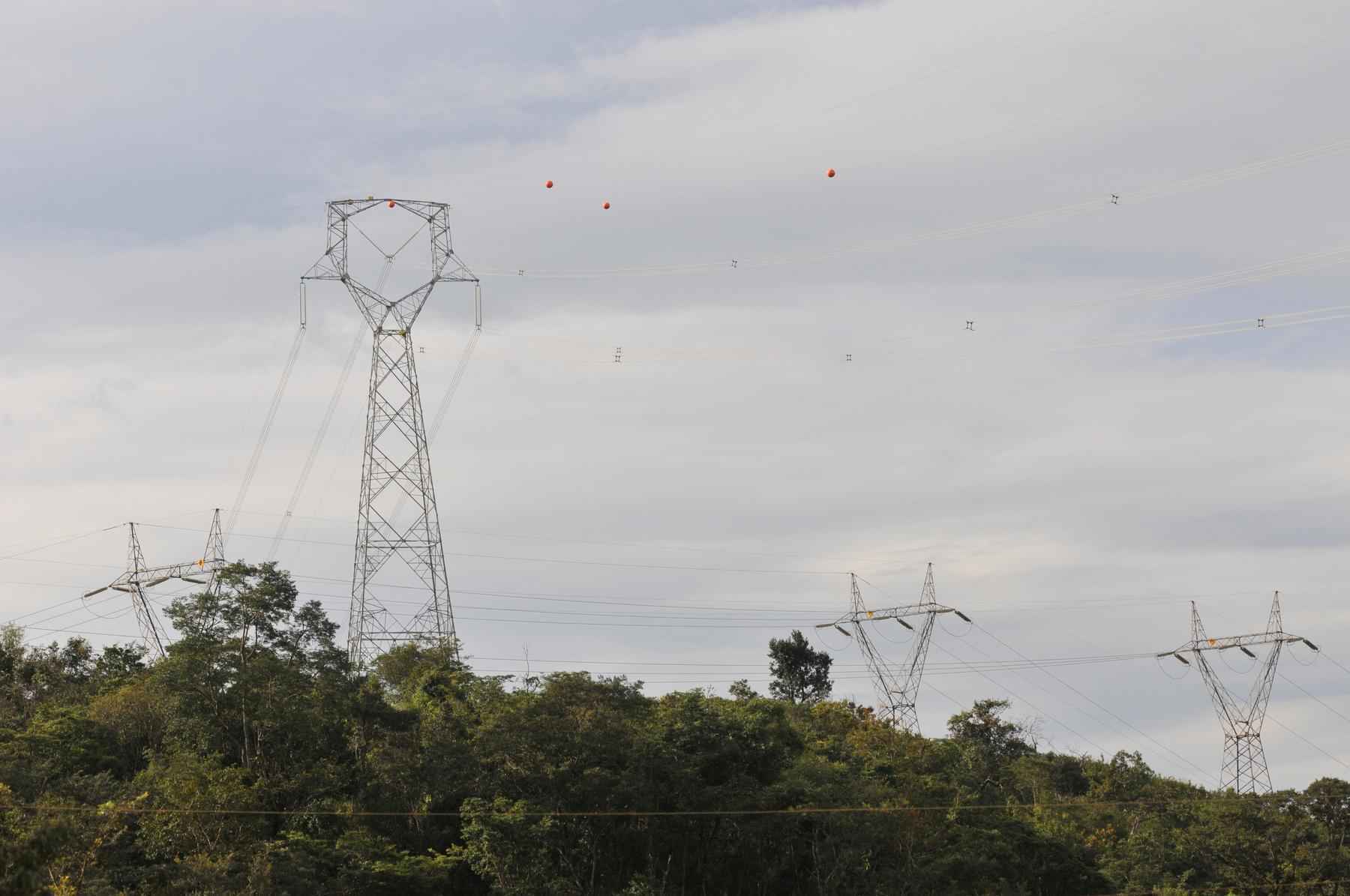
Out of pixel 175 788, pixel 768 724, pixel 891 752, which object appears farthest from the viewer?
pixel 891 752

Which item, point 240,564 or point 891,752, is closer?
point 240,564

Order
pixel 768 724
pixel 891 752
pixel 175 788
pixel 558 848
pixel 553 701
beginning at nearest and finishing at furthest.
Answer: pixel 175 788 < pixel 558 848 < pixel 553 701 < pixel 768 724 < pixel 891 752

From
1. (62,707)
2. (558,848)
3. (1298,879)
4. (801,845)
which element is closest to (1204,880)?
(1298,879)

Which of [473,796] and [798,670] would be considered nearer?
[473,796]

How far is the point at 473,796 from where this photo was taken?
56000 millimetres

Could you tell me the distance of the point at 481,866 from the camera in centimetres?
5406

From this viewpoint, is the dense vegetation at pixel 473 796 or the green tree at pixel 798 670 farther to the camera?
the green tree at pixel 798 670

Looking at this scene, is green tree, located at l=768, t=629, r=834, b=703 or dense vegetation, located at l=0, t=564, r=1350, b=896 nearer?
dense vegetation, located at l=0, t=564, r=1350, b=896

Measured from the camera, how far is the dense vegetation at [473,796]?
51.6 metres

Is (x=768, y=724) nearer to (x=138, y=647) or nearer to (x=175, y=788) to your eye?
(x=175, y=788)

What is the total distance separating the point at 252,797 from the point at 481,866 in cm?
860

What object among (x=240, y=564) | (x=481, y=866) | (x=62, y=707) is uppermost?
(x=240, y=564)

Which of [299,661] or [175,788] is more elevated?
[299,661]

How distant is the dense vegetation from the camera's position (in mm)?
51562
